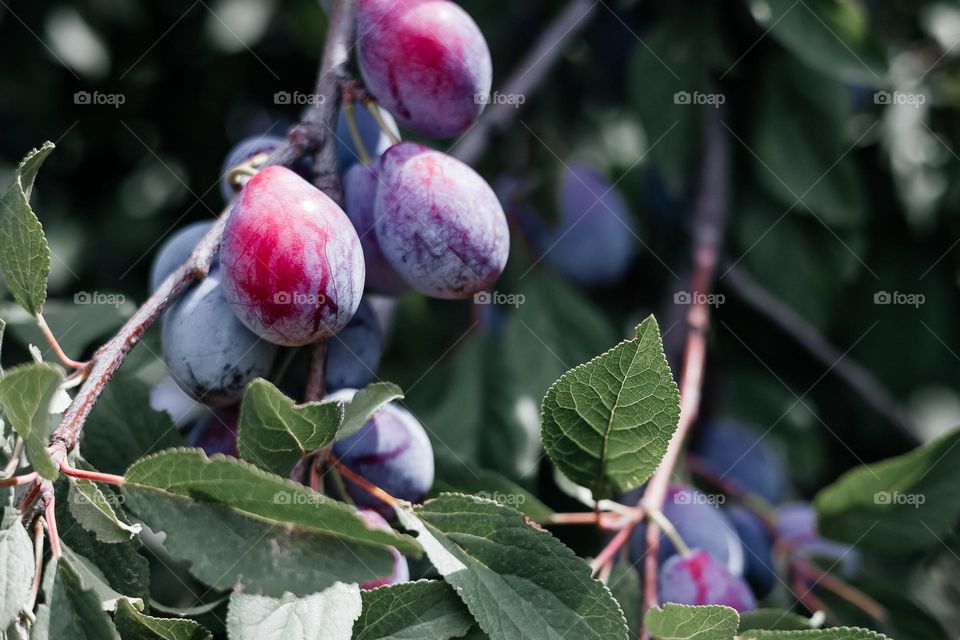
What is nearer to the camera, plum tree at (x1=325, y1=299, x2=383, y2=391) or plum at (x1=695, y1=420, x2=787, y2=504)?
plum tree at (x1=325, y1=299, x2=383, y2=391)

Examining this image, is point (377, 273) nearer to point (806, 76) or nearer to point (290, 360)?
point (290, 360)

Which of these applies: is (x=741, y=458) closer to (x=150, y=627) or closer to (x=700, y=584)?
(x=700, y=584)

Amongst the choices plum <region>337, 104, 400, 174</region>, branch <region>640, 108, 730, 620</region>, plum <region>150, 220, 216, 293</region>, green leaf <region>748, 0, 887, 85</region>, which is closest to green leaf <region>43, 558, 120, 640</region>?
plum <region>150, 220, 216, 293</region>

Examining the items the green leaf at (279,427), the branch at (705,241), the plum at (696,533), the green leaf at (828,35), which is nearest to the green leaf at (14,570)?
the green leaf at (279,427)

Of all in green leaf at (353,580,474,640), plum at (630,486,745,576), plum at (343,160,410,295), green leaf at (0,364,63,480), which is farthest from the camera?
plum at (630,486,745,576)

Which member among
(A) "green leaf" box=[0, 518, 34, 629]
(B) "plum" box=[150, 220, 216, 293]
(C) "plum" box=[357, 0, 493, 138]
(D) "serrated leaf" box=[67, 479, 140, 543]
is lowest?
(A) "green leaf" box=[0, 518, 34, 629]

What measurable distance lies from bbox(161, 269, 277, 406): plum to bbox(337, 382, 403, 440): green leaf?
0.29ft

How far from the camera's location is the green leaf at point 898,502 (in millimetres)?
811

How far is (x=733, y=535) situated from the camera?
0.84 metres

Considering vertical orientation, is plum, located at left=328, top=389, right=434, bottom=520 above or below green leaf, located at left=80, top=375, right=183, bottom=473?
above

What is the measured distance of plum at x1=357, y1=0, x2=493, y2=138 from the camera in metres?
0.65

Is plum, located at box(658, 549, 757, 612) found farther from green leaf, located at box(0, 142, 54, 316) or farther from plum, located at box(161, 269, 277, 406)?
green leaf, located at box(0, 142, 54, 316)

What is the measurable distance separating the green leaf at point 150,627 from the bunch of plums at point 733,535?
0.38 m

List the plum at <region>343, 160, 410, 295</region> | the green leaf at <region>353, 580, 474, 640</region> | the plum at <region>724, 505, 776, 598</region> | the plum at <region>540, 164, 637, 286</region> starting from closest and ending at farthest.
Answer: the green leaf at <region>353, 580, 474, 640</region>, the plum at <region>343, 160, 410, 295</region>, the plum at <region>724, 505, 776, 598</region>, the plum at <region>540, 164, 637, 286</region>
